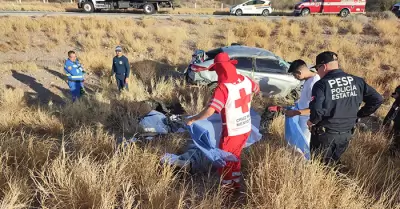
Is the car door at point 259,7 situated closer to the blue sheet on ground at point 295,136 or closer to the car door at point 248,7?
the car door at point 248,7

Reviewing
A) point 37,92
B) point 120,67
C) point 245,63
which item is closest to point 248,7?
point 245,63

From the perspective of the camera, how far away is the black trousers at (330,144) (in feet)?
10.5

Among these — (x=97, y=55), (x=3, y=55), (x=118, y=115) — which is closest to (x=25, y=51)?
(x=3, y=55)

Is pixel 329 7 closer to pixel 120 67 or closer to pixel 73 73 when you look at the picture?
pixel 120 67

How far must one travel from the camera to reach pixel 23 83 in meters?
9.69

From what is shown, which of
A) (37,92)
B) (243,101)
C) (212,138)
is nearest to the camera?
(243,101)

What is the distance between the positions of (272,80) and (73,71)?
5.11m

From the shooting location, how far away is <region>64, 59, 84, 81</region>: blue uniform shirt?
24.5ft

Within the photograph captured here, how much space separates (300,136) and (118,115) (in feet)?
11.4

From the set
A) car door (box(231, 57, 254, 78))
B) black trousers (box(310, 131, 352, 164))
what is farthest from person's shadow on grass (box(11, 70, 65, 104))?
black trousers (box(310, 131, 352, 164))

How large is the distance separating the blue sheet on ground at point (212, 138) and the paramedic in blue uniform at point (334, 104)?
0.88m

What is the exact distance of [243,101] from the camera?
3172 millimetres

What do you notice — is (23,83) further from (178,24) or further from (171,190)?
(178,24)

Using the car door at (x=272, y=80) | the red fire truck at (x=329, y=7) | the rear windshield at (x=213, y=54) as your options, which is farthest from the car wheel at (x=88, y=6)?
the car door at (x=272, y=80)
